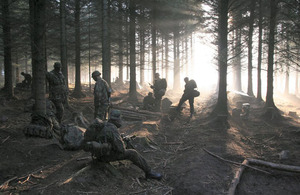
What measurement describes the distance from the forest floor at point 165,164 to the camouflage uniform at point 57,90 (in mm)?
1175

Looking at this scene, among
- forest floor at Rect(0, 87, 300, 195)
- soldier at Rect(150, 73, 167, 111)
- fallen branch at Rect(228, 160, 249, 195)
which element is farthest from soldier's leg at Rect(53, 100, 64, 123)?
fallen branch at Rect(228, 160, 249, 195)

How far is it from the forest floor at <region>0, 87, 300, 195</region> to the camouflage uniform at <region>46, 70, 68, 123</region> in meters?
1.18

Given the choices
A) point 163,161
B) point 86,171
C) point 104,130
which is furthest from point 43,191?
point 163,161

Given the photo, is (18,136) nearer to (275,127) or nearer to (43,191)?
(43,191)

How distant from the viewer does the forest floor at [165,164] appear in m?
4.27

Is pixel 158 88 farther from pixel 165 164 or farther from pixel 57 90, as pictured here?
pixel 165 164

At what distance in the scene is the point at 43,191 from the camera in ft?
12.3

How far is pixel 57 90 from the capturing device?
8242 mm

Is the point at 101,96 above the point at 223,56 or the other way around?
the other way around

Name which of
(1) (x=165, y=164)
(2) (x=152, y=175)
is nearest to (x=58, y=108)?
(1) (x=165, y=164)

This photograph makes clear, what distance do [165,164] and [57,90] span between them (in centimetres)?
506

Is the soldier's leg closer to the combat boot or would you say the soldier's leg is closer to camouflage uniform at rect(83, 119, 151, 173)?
camouflage uniform at rect(83, 119, 151, 173)

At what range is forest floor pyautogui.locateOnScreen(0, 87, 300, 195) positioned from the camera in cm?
427

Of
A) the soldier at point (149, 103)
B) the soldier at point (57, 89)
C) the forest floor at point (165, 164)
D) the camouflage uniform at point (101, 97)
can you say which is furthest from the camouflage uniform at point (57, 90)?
the soldier at point (149, 103)
